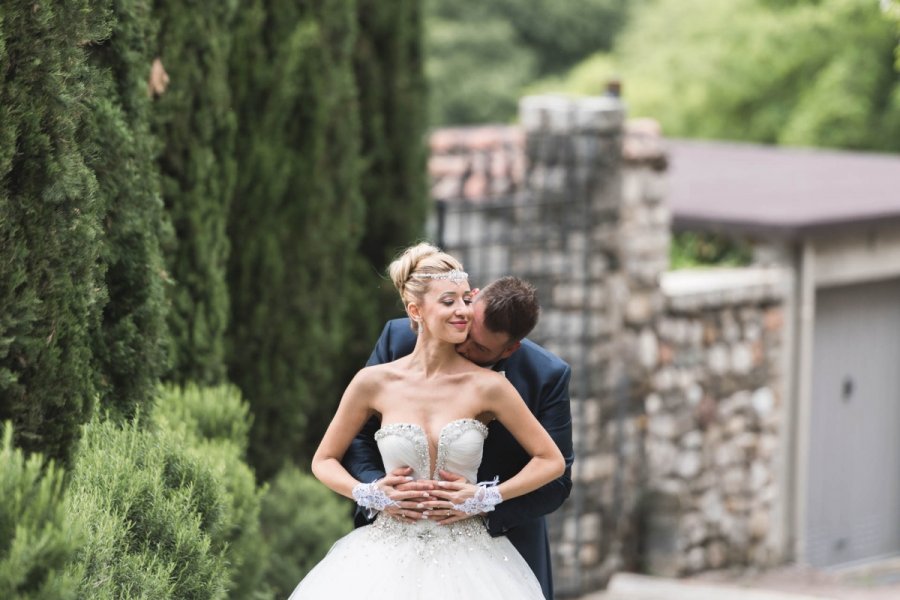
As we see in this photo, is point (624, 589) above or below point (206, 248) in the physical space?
below

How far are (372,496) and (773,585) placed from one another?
7491mm

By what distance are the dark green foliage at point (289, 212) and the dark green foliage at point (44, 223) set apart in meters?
3.15

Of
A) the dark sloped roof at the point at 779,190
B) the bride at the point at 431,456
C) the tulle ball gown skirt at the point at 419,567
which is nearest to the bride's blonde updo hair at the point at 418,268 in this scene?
the bride at the point at 431,456

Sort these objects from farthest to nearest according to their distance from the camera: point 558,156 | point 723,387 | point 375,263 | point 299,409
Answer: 1. point 723,387
2. point 558,156
3. point 375,263
4. point 299,409

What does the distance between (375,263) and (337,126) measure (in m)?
1.33

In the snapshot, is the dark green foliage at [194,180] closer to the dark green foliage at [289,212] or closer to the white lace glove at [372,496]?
the dark green foliage at [289,212]

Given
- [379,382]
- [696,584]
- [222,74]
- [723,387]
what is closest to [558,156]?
[723,387]

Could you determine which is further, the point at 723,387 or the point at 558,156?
the point at 723,387

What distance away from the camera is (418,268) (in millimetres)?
3938

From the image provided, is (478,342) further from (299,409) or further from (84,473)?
(299,409)

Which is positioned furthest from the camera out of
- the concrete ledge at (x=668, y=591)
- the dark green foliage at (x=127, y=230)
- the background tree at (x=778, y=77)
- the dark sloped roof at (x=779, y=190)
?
the background tree at (x=778, y=77)

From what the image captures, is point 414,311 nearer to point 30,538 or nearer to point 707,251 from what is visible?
point 30,538

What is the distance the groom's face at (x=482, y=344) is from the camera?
3.90 metres

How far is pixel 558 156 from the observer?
31.3 feet
